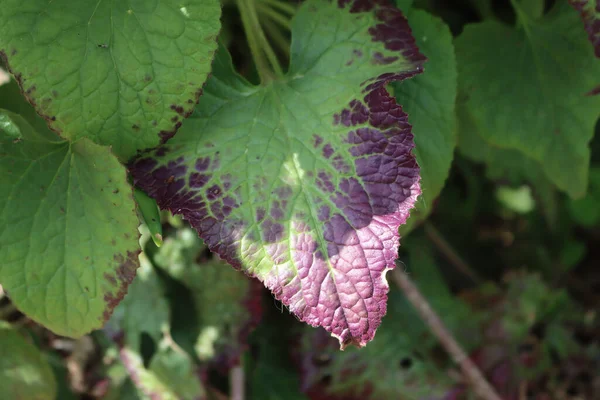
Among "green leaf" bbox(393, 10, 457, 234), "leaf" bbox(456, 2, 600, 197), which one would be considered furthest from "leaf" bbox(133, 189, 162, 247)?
"leaf" bbox(456, 2, 600, 197)

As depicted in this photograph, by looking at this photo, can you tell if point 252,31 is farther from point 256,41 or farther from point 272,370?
point 272,370

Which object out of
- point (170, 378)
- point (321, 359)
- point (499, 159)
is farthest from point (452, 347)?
point (170, 378)

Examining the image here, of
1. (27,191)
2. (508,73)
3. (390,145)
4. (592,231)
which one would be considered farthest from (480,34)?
(592,231)

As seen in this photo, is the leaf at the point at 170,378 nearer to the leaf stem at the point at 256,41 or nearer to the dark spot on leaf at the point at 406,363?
the dark spot on leaf at the point at 406,363

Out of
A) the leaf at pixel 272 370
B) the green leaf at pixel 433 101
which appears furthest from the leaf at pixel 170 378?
the green leaf at pixel 433 101

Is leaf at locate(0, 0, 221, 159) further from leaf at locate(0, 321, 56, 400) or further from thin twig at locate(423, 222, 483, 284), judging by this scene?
thin twig at locate(423, 222, 483, 284)

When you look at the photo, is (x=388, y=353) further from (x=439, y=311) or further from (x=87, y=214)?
(x=87, y=214)

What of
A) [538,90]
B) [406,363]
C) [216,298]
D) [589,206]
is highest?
[538,90]
